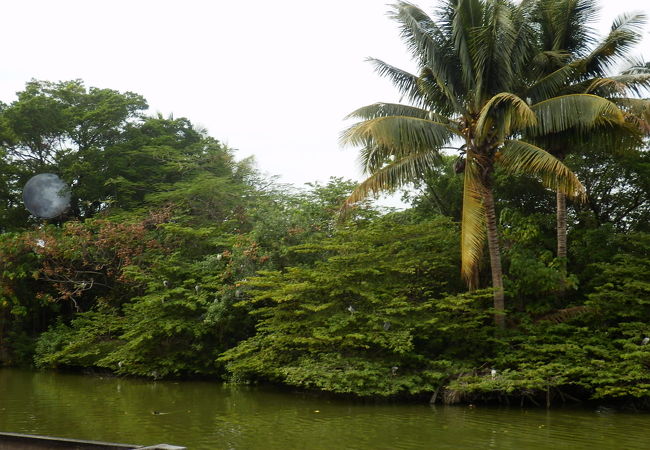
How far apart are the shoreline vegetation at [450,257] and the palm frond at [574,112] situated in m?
0.04

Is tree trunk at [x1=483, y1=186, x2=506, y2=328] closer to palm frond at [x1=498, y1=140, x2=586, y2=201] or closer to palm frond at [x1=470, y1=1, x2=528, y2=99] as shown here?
Result: palm frond at [x1=498, y1=140, x2=586, y2=201]

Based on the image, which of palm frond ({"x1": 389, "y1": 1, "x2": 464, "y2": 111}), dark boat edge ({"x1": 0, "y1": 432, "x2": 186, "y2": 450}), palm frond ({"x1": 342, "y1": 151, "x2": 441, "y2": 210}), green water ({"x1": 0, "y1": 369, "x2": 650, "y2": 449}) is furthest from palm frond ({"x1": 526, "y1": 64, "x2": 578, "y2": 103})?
dark boat edge ({"x1": 0, "y1": 432, "x2": 186, "y2": 450})

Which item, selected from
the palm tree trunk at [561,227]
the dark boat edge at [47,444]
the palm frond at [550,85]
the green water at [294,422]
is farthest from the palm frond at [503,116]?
the dark boat edge at [47,444]

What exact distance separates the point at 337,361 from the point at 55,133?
17090 millimetres

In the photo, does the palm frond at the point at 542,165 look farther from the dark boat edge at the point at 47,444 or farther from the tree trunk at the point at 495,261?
the dark boat edge at the point at 47,444

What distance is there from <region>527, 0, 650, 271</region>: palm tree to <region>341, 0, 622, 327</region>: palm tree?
0.52 meters

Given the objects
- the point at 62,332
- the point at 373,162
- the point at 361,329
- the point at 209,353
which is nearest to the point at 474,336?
the point at 361,329

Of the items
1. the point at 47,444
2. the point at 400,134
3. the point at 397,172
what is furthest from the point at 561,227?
the point at 47,444

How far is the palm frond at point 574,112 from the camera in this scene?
1145 cm

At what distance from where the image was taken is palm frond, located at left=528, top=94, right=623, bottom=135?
11.4 m

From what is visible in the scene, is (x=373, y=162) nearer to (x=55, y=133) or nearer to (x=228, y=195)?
(x=228, y=195)

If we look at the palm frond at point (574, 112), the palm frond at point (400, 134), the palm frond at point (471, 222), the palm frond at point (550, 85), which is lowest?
the palm frond at point (471, 222)

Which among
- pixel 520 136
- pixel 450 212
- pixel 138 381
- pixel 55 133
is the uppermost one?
pixel 55 133

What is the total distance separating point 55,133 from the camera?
23844 mm
